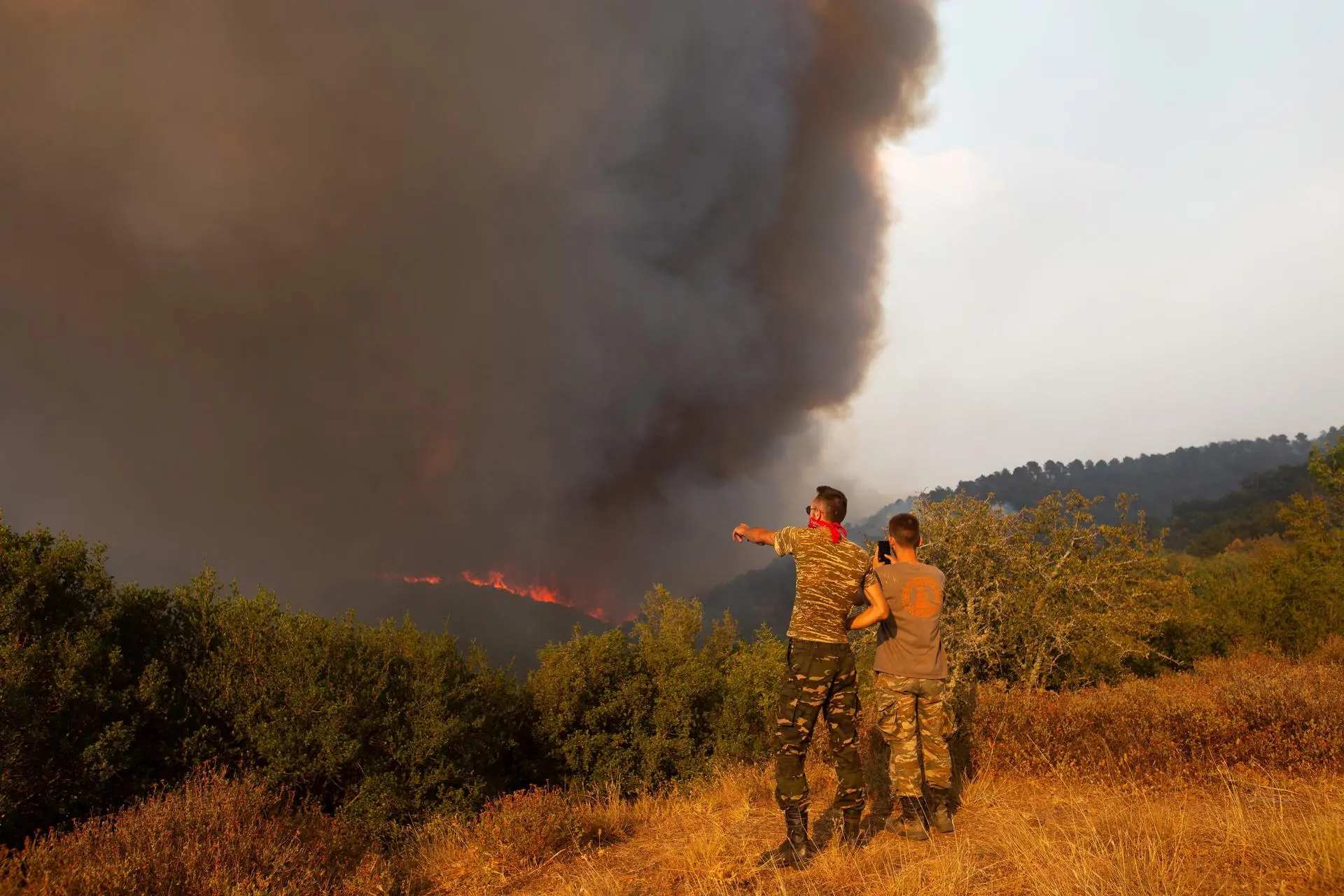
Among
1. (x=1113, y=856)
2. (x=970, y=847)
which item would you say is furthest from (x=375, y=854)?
(x=1113, y=856)

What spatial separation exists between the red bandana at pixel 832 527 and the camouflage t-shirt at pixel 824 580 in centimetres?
2

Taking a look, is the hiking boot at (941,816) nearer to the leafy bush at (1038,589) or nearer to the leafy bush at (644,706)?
the leafy bush at (1038,589)

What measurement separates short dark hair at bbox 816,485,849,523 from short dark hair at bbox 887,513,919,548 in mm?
609

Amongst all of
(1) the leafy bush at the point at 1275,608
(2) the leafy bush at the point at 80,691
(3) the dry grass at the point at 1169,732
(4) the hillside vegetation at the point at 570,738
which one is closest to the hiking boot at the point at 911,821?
(4) the hillside vegetation at the point at 570,738

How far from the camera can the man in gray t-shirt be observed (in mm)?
5598

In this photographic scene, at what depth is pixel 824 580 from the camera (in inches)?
205

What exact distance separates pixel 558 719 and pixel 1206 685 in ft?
39.6

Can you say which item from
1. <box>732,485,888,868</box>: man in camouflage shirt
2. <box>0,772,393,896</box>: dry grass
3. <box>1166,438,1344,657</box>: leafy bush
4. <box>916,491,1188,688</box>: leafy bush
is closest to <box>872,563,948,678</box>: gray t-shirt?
<box>732,485,888,868</box>: man in camouflage shirt

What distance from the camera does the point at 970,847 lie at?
17.0 ft

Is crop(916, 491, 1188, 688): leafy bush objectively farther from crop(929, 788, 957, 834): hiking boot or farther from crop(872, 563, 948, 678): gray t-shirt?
crop(872, 563, 948, 678): gray t-shirt

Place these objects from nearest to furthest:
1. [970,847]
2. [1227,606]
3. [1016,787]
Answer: [970,847] < [1016,787] < [1227,606]

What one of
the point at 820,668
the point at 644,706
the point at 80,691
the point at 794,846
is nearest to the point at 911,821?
the point at 794,846

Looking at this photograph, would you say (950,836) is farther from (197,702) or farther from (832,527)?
(197,702)

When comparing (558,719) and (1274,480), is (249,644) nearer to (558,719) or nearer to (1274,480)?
(558,719)
